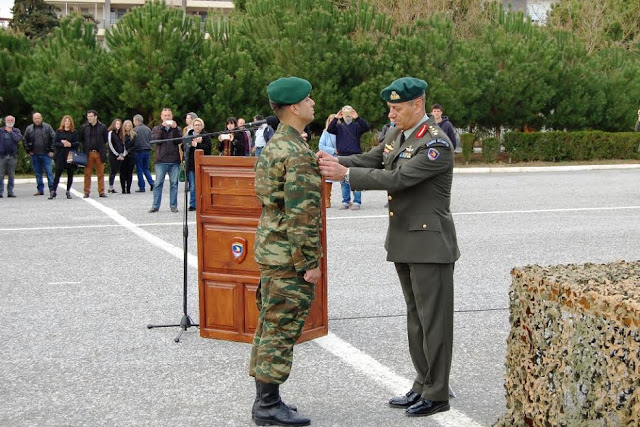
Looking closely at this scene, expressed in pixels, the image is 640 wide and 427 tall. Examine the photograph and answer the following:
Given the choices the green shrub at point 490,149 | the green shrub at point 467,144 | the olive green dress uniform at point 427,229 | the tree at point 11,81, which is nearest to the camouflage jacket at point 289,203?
the olive green dress uniform at point 427,229

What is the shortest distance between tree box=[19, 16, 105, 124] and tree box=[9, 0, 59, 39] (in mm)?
29076

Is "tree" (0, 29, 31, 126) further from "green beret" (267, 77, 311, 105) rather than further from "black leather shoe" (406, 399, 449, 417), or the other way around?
"black leather shoe" (406, 399, 449, 417)

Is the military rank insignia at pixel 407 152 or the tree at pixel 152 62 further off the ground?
the tree at pixel 152 62

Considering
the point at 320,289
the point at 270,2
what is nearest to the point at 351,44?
the point at 270,2

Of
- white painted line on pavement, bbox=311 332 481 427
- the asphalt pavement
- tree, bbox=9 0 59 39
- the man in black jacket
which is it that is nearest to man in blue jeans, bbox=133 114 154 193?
the man in black jacket

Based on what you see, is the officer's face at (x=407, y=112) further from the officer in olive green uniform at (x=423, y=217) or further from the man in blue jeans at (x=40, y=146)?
the man in blue jeans at (x=40, y=146)

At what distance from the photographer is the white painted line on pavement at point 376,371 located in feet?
17.2

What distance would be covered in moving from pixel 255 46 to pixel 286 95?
77.4ft

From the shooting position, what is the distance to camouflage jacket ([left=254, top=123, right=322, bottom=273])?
5.01 metres

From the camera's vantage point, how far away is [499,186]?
21641 mm

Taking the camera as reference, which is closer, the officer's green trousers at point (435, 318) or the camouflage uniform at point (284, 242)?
the camouflage uniform at point (284, 242)

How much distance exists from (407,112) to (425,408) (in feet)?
5.43

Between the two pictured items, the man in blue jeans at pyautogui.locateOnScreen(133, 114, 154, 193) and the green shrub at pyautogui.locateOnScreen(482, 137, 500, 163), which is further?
the green shrub at pyautogui.locateOnScreen(482, 137, 500, 163)

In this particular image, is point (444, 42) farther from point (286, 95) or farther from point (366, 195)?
point (286, 95)
